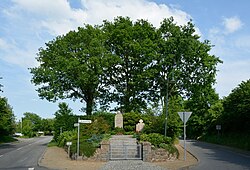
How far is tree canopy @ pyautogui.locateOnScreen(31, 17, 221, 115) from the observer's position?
43.0 meters

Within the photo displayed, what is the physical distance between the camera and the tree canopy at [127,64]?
43.0m

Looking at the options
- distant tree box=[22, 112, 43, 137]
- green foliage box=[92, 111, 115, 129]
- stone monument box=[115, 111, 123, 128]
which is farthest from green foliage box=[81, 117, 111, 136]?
distant tree box=[22, 112, 43, 137]

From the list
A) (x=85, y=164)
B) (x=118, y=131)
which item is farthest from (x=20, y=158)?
(x=118, y=131)

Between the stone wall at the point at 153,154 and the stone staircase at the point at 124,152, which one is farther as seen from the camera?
the stone staircase at the point at 124,152

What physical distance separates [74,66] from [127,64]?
743cm

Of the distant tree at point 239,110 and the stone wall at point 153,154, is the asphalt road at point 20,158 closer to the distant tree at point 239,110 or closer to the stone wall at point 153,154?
the stone wall at point 153,154

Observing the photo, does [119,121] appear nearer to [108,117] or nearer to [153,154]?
[108,117]

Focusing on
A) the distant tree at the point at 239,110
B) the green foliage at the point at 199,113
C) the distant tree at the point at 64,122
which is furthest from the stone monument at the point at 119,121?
the green foliage at the point at 199,113

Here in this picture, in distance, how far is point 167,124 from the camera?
32.6m

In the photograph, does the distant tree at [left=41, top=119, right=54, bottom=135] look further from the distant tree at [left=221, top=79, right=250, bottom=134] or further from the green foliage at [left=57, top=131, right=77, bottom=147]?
the green foliage at [left=57, top=131, right=77, bottom=147]

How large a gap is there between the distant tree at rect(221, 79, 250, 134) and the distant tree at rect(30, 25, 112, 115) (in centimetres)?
1579

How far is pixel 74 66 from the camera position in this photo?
42344mm

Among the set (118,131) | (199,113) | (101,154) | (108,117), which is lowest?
(101,154)

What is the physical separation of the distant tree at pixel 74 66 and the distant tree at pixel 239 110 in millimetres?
15794
